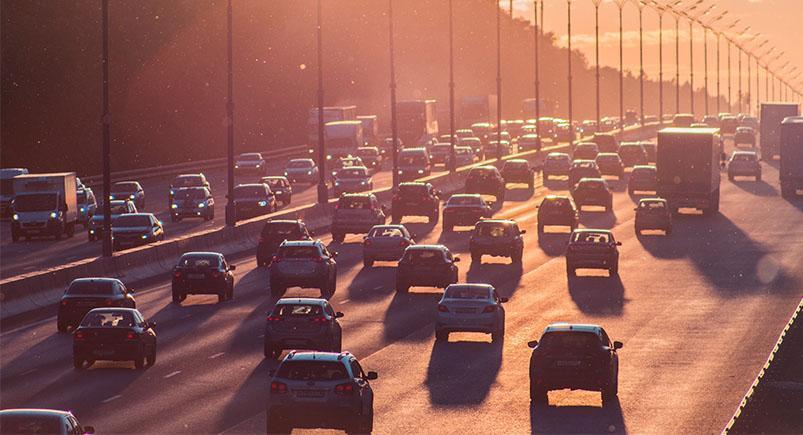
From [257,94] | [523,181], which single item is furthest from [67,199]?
[257,94]

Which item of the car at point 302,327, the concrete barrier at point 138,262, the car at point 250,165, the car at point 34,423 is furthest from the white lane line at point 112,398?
the car at point 250,165

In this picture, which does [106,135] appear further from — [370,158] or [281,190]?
[370,158]

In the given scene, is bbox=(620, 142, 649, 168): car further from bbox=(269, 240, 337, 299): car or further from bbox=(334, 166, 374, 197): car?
bbox=(269, 240, 337, 299): car

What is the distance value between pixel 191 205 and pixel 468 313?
41.1m

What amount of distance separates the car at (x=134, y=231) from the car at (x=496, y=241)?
11.5 m

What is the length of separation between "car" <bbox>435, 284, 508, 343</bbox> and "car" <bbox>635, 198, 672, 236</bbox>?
1249 inches

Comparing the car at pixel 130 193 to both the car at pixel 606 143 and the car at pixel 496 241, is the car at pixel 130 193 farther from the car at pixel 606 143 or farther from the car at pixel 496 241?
the car at pixel 606 143

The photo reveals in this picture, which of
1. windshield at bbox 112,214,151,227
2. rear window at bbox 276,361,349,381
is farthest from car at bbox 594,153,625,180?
rear window at bbox 276,361,349,381

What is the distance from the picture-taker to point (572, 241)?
184ft

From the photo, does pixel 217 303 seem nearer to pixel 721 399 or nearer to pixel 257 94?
pixel 721 399

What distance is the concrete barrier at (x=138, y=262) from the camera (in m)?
46.2

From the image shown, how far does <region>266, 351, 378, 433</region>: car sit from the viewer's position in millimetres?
25812

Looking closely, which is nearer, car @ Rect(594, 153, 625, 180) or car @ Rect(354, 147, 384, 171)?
car @ Rect(594, 153, 625, 180)

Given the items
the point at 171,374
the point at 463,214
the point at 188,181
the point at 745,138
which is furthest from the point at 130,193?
the point at 745,138
